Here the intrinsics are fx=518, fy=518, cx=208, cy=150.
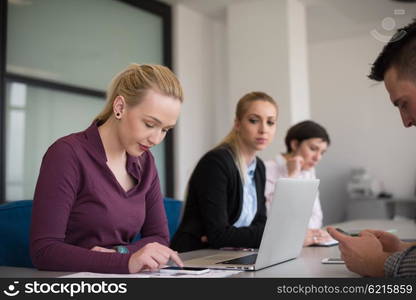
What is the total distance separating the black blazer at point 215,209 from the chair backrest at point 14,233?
574 mm

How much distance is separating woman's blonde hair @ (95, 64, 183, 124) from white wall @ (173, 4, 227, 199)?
10.9ft

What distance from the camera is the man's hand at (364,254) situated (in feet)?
3.63

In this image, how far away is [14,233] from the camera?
5.21 feet

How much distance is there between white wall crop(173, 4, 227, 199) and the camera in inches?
191

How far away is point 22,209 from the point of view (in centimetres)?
161

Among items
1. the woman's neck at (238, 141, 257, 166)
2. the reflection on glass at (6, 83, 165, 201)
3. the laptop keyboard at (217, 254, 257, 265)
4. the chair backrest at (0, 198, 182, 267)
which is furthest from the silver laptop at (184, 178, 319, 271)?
the reflection on glass at (6, 83, 165, 201)

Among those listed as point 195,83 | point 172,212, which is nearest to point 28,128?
point 172,212

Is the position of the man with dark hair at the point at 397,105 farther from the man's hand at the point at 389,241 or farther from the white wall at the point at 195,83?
the white wall at the point at 195,83

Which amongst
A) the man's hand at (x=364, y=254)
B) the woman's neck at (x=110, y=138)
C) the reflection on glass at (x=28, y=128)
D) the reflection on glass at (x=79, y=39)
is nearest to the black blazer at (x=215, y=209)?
the woman's neck at (x=110, y=138)

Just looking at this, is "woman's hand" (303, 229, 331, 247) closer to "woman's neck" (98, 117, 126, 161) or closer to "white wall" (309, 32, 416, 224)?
"woman's neck" (98, 117, 126, 161)

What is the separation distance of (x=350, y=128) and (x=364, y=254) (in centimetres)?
527

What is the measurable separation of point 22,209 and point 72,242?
0.29 meters

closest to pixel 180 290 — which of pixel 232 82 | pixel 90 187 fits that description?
pixel 90 187

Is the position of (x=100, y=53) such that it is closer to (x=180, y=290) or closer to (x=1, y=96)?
(x=1, y=96)
